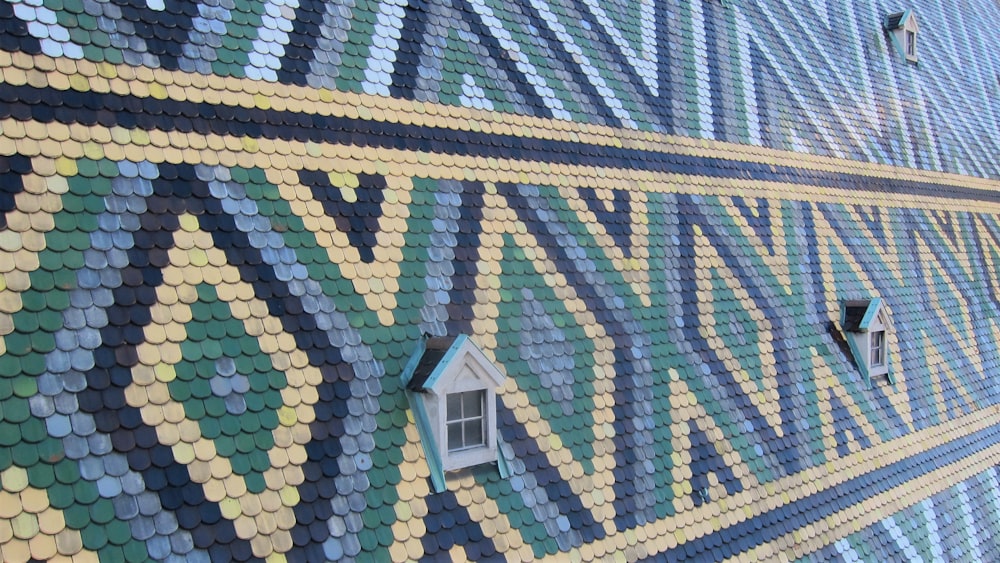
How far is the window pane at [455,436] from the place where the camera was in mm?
7695

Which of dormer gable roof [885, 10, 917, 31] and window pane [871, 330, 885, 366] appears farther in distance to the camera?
dormer gable roof [885, 10, 917, 31]

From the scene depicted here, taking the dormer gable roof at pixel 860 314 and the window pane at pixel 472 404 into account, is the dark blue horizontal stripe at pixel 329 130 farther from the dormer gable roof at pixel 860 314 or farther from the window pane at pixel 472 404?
the window pane at pixel 472 404

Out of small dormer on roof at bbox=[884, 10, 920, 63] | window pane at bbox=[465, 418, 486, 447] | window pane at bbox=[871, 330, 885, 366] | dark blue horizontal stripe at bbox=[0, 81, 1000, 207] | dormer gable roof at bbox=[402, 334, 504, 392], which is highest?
small dormer on roof at bbox=[884, 10, 920, 63]

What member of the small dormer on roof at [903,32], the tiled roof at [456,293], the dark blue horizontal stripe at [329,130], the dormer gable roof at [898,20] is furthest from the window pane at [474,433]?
the dormer gable roof at [898,20]

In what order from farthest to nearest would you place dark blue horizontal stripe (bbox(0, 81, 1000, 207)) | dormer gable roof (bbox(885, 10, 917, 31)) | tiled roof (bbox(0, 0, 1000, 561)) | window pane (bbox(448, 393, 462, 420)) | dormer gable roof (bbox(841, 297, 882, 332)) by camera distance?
1. dormer gable roof (bbox(885, 10, 917, 31))
2. dormer gable roof (bbox(841, 297, 882, 332))
3. window pane (bbox(448, 393, 462, 420))
4. dark blue horizontal stripe (bbox(0, 81, 1000, 207))
5. tiled roof (bbox(0, 0, 1000, 561))

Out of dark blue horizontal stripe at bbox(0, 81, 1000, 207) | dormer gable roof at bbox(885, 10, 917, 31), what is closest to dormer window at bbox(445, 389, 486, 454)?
dark blue horizontal stripe at bbox(0, 81, 1000, 207)

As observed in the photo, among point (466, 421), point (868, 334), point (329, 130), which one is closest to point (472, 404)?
point (466, 421)

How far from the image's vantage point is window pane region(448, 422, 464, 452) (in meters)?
7.69

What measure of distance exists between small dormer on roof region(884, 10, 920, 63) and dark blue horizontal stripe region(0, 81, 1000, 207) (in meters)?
6.60

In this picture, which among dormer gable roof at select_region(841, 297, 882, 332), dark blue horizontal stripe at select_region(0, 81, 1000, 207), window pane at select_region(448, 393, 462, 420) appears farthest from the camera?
dormer gable roof at select_region(841, 297, 882, 332)

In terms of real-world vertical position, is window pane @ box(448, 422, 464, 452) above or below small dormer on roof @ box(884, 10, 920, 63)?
below

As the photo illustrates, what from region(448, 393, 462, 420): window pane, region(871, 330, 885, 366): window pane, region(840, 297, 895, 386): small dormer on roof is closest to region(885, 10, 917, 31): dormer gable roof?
region(840, 297, 895, 386): small dormer on roof

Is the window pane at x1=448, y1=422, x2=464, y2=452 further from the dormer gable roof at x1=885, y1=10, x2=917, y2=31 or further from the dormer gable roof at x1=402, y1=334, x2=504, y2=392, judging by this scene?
the dormer gable roof at x1=885, y1=10, x2=917, y2=31

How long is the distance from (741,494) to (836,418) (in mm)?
2536
